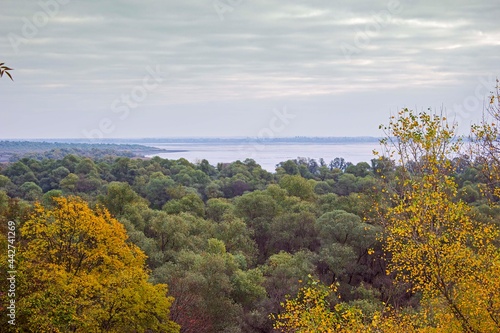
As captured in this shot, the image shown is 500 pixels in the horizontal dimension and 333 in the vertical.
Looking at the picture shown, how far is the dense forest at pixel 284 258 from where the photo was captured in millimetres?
14797

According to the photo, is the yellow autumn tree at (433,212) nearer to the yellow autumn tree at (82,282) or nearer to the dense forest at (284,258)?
the dense forest at (284,258)

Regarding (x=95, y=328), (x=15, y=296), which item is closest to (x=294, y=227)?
(x=95, y=328)

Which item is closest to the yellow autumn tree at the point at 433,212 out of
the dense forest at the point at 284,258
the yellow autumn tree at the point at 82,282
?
the dense forest at the point at 284,258

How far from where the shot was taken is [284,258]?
44375mm

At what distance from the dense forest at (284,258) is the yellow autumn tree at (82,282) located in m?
0.07

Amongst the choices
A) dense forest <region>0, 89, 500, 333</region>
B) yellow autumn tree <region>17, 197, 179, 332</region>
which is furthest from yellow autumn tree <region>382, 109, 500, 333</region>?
yellow autumn tree <region>17, 197, 179, 332</region>

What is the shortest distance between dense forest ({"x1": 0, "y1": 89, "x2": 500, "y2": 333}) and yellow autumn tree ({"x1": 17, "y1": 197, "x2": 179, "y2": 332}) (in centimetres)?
7

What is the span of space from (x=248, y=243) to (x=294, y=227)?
5590 mm

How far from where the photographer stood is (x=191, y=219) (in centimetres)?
5488

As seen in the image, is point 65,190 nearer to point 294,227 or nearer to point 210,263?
point 294,227

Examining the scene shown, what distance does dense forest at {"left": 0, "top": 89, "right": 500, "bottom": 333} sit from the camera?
14797 mm

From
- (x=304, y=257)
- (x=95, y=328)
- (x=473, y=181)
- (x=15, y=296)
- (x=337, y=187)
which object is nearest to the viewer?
(x=15, y=296)

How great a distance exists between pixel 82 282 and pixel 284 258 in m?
22.0

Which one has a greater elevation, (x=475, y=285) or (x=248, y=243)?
(x=475, y=285)
